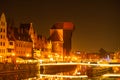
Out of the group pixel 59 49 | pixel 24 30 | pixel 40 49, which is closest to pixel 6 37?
pixel 24 30

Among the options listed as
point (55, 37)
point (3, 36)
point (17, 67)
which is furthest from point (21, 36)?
point (55, 37)

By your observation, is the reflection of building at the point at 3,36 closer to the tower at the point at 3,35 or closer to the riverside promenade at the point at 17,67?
the tower at the point at 3,35

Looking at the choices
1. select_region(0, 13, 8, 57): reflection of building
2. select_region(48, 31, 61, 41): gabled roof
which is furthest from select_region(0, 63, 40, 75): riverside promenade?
select_region(48, 31, 61, 41): gabled roof

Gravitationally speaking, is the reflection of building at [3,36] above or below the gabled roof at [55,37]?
below

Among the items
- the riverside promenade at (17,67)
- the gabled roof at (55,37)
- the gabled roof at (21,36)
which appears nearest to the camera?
the riverside promenade at (17,67)

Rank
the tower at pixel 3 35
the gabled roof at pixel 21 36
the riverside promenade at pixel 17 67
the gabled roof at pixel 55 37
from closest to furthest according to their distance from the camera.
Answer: the riverside promenade at pixel 17 67 < the tower at pixel 3 35 < the gabled roof at pixel 21 36 < the gabled roof at pixel 55 37

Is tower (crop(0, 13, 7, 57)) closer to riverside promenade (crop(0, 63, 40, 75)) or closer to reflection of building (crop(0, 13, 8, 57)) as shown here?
reflection of building (crop(0, 13, 8, 57))

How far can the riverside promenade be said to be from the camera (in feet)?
256

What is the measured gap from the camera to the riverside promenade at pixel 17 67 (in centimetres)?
7793

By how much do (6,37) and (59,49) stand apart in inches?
2869

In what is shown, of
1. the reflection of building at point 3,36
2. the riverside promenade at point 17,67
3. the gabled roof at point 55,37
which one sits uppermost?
the gabled roof at point 55,37

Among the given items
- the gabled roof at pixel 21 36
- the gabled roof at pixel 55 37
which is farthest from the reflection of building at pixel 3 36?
the gabled roof at pixel 55 37

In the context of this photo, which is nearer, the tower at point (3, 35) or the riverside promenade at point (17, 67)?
the riverside promenade at point (17, 67)

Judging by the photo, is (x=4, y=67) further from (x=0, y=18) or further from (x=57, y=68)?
(x=57, y=68)
